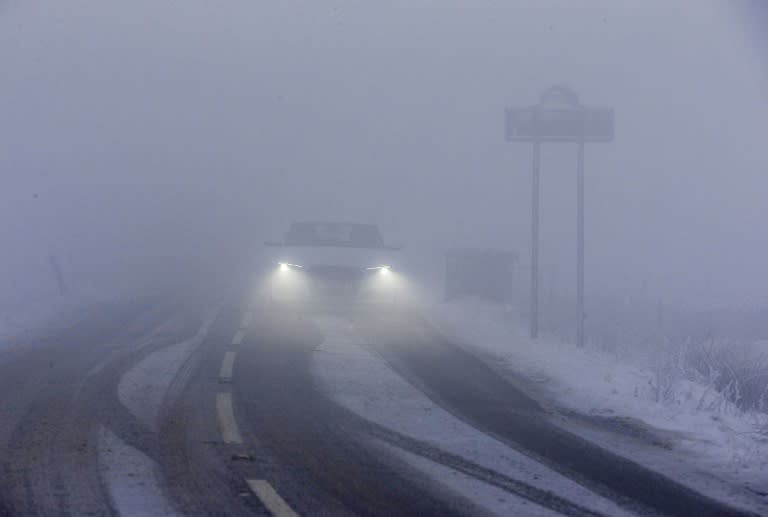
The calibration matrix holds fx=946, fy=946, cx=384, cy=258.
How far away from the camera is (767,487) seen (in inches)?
263

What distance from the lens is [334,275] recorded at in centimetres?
1888

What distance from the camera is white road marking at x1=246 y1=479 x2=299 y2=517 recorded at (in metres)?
5.82

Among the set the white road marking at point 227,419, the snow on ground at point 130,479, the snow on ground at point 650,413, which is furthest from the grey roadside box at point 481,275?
the snow on ground at point 130,479

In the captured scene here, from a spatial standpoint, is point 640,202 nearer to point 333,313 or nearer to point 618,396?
point 333,313

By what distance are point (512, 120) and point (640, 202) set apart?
5805 centimetres

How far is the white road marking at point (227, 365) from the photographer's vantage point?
1095 cm

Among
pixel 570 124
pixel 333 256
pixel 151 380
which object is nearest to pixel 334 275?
pixel 333 256

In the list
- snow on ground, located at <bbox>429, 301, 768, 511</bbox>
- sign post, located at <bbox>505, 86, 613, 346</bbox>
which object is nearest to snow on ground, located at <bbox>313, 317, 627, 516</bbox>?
snow on ground, located at <bbox>429, 301, 768, 511</bbox>

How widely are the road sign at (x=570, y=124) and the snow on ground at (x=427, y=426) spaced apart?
521 cm

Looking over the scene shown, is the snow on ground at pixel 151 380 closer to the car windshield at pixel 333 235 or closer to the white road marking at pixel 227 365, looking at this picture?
the white road marking at pixel 227 365

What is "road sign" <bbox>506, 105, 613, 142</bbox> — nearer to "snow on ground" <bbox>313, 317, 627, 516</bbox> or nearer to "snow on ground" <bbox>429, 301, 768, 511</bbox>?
"snow on ground" <bbox>429, 301, 768, 511</bbox>

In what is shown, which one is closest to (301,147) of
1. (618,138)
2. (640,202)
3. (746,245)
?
(618,138)

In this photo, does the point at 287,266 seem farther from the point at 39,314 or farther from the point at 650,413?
the point at 650,413

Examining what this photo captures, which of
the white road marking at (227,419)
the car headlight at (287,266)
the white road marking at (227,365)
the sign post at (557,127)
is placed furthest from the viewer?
the car headlight at (287,266)
